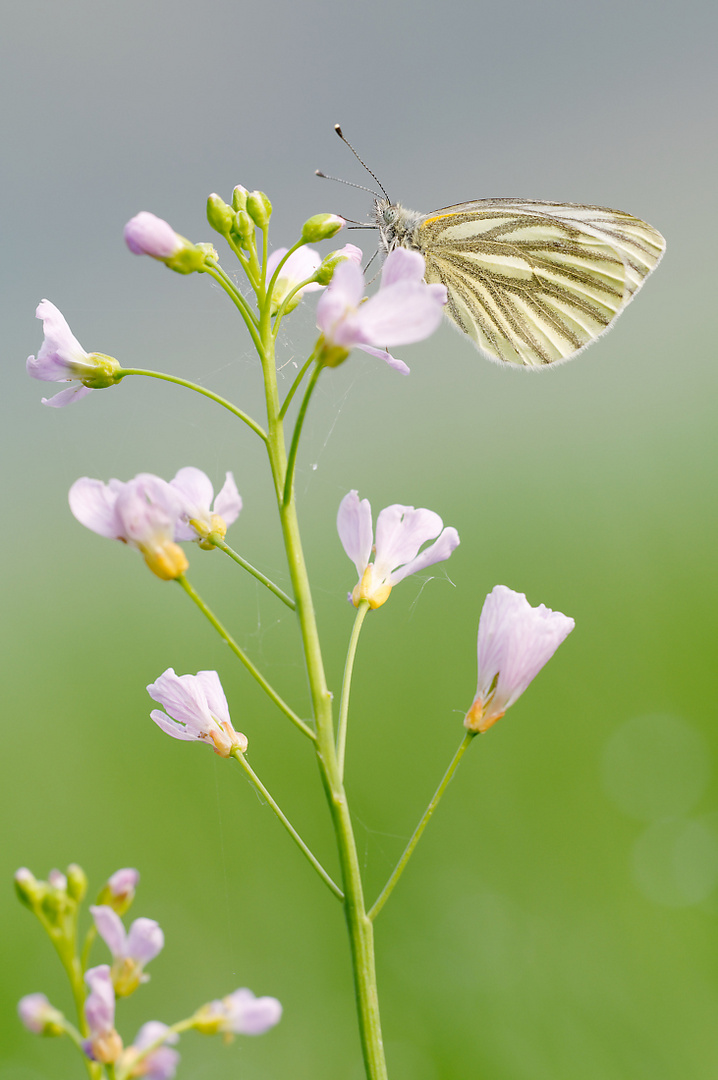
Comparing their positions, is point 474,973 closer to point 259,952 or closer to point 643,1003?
point 643,1003

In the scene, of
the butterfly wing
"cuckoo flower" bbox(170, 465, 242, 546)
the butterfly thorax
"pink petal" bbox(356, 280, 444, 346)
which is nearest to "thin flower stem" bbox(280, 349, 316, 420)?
"pink petal" bbox(356, 280, 444, 346)

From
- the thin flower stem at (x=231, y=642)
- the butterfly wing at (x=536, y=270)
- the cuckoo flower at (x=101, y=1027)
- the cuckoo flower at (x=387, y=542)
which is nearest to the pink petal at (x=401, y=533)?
the cuckoo flower at (x=387, y=542)

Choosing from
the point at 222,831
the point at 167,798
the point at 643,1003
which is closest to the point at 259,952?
→ the point at 222,831

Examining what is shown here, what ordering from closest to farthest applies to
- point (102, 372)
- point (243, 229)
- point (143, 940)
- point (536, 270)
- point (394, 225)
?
point (143, 940), point (243, 229), point (102, 372), point (394, 225), point (536, 270)

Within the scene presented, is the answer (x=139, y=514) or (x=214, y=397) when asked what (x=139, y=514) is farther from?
(x=214, y=397)

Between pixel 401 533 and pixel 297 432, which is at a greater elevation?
pixel 297 432

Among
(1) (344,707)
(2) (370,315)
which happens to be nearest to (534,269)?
(2) (370,315)

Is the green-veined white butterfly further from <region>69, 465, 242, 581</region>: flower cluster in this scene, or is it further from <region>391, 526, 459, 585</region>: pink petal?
<region>69, 465, 242, 581</region>: flower cluster

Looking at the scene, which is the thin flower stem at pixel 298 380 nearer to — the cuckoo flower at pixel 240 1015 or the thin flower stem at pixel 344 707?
the thin flower stem at pixel 344 707
